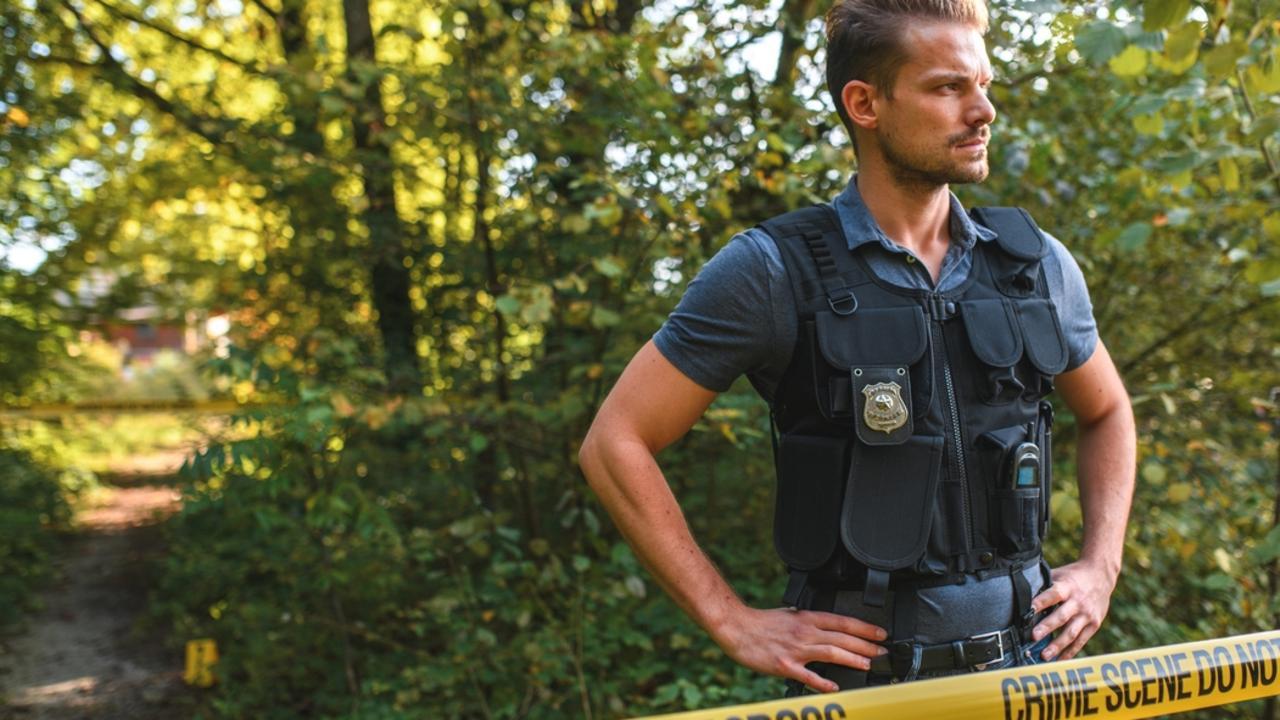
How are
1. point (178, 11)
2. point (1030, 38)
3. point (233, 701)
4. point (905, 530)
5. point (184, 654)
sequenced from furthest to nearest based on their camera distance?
point (178, 11), point (184, 654), point (233, 701), point (1030, 38), point (905, 530)

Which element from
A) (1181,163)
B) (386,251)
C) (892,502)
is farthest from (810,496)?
(386,251)

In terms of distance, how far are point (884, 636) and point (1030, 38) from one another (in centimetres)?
303

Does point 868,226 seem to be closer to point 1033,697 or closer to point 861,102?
point 861,102

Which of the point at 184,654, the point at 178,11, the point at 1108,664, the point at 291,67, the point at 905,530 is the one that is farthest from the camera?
the point at 178,11

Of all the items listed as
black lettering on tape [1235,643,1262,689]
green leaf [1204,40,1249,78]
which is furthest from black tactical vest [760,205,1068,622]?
green leaf [1204,40,1249,78]

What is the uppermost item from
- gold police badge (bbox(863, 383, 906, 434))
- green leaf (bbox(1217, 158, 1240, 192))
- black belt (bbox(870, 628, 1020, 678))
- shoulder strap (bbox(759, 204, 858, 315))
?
green leaf (bbox(1217, 158, 1240, 192))

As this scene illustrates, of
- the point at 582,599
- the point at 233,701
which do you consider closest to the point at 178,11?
the point at 233,701

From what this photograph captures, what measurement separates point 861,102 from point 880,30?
124 millimetres

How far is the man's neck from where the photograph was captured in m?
1.75

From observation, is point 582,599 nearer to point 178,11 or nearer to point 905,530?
point 905,530

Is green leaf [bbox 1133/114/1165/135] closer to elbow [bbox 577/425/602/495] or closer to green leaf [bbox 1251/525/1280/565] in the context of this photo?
green leaf [bbox 1251/525/1280/565]

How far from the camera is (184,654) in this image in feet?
20.8

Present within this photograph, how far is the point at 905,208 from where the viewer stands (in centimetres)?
176

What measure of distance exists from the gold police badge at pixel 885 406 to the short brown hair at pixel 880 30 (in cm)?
52
